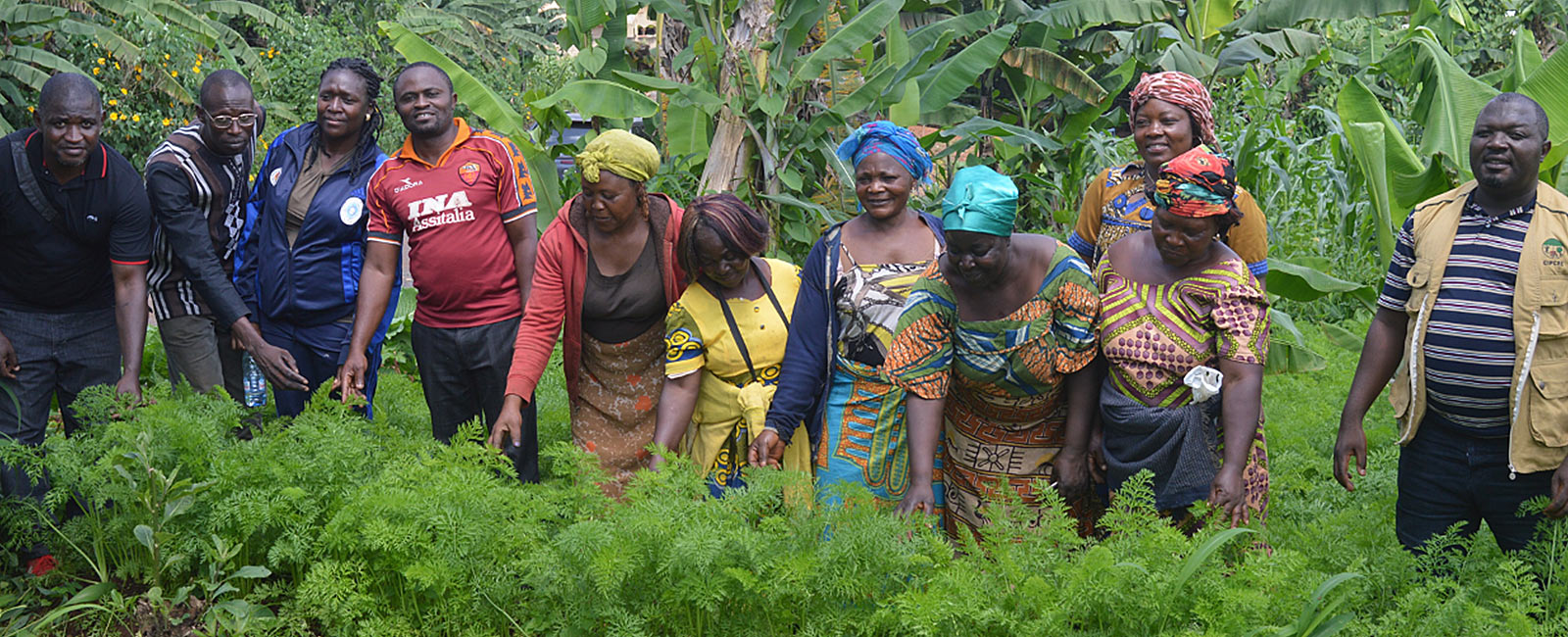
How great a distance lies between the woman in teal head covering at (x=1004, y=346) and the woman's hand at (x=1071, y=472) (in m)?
0.02

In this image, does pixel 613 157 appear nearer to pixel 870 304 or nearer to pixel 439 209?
pixel 439 209

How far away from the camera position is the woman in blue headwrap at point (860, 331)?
3777 millimetres

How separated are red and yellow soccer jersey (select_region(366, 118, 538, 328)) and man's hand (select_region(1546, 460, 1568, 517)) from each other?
343 centimetres

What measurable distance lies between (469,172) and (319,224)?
0.69m

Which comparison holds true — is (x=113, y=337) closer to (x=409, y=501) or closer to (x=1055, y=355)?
(x=409, y=501)

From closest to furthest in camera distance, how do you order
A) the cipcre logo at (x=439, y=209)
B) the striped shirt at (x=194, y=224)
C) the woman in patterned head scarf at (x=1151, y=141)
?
1. the woman in patterned head scarf at (x=1151, y=141)
2. the cipcre logo at (x=439, y=209)
3. the striped shirt at (x=194, y=224)

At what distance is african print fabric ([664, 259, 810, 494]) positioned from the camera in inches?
159

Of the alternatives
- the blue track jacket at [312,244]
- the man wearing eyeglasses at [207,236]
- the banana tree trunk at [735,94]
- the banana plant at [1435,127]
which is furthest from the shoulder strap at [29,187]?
the banana plant at [1435,127]

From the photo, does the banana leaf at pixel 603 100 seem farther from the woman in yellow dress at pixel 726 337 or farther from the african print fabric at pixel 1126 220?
the african print fabric at pixel 1126 220

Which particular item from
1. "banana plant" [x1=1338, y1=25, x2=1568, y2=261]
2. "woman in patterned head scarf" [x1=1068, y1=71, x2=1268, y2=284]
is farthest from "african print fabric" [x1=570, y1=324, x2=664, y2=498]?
"banana plant" [x1=1338, y1=25, x2=1568, y2=261]

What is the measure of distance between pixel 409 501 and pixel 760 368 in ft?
4.12

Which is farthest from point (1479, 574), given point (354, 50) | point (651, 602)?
point (354, 50)

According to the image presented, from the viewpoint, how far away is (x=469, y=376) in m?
4.74

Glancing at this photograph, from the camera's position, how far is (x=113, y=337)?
483 cm
